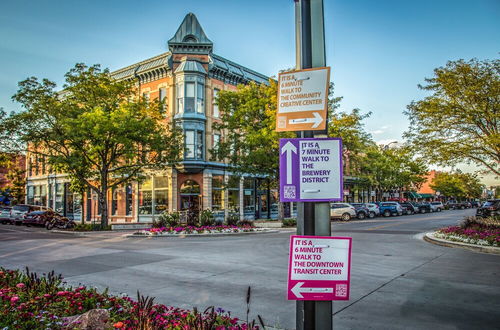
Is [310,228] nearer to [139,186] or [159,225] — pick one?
[159,225]

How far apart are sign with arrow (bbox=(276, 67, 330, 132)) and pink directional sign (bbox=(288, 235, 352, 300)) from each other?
1.00 meters

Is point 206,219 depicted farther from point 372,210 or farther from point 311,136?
point 372,210

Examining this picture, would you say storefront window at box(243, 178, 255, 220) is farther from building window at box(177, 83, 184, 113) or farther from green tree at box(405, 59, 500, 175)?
green tree at box(405, 59, 500, 175)

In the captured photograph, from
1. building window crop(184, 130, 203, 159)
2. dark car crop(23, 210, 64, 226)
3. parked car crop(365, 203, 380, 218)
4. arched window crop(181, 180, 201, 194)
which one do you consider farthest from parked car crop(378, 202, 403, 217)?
dark car crop(23, 210, 64, 226)

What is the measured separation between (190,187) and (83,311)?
2794cm

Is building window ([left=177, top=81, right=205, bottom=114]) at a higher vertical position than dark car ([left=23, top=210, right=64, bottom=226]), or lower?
higher

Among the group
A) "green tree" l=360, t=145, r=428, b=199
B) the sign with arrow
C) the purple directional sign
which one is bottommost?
the purple directional sign

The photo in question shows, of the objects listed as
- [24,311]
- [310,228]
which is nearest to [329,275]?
[310,228]

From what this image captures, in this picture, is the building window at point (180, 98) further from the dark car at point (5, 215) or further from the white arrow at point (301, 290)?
the white arrow at point (301, 290)

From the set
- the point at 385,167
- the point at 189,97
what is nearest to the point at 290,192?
the point at 189,97

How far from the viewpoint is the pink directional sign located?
10.4 ft

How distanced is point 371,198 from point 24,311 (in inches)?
2553

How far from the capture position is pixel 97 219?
40000 mm

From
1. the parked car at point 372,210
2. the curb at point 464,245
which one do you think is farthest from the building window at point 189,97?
the curb at point 464,245
